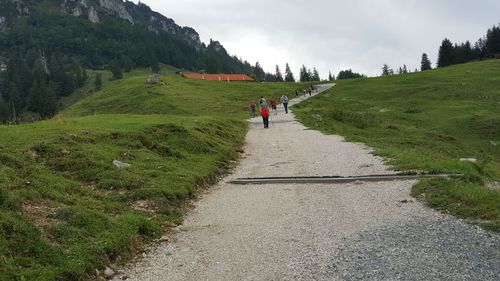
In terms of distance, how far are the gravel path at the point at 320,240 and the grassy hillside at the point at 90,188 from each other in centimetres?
90

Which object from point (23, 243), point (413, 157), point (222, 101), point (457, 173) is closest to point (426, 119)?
point (222, 101)

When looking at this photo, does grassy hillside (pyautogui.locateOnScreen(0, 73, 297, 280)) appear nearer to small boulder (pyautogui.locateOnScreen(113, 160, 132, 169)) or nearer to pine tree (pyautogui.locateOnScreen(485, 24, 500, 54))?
small boulder (pyautogui.locateOnScreen(113, 160, 132, 169))

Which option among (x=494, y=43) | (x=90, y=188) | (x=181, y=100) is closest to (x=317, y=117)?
(x=181, y=100)

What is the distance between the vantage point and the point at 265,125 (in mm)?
42188

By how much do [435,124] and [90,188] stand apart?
47502 mm

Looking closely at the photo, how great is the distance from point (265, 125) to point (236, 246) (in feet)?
101

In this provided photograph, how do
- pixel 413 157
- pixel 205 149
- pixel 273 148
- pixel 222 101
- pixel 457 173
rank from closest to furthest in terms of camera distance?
pixel 457 173, pixel 413 157, pixel 205 149, pixel 273 148, pixel 222 101

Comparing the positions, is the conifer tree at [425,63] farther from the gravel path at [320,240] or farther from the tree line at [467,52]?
the gravel path at [320,240]

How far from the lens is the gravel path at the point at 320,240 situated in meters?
9.72

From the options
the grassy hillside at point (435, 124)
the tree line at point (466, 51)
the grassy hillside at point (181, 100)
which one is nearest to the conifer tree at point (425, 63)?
the tree line at point (466, 51)

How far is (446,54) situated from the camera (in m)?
147

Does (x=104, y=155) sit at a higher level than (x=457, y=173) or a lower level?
higher

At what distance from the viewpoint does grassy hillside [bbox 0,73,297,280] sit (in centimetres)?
973

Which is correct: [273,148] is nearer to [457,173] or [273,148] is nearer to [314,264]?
[457,173]
